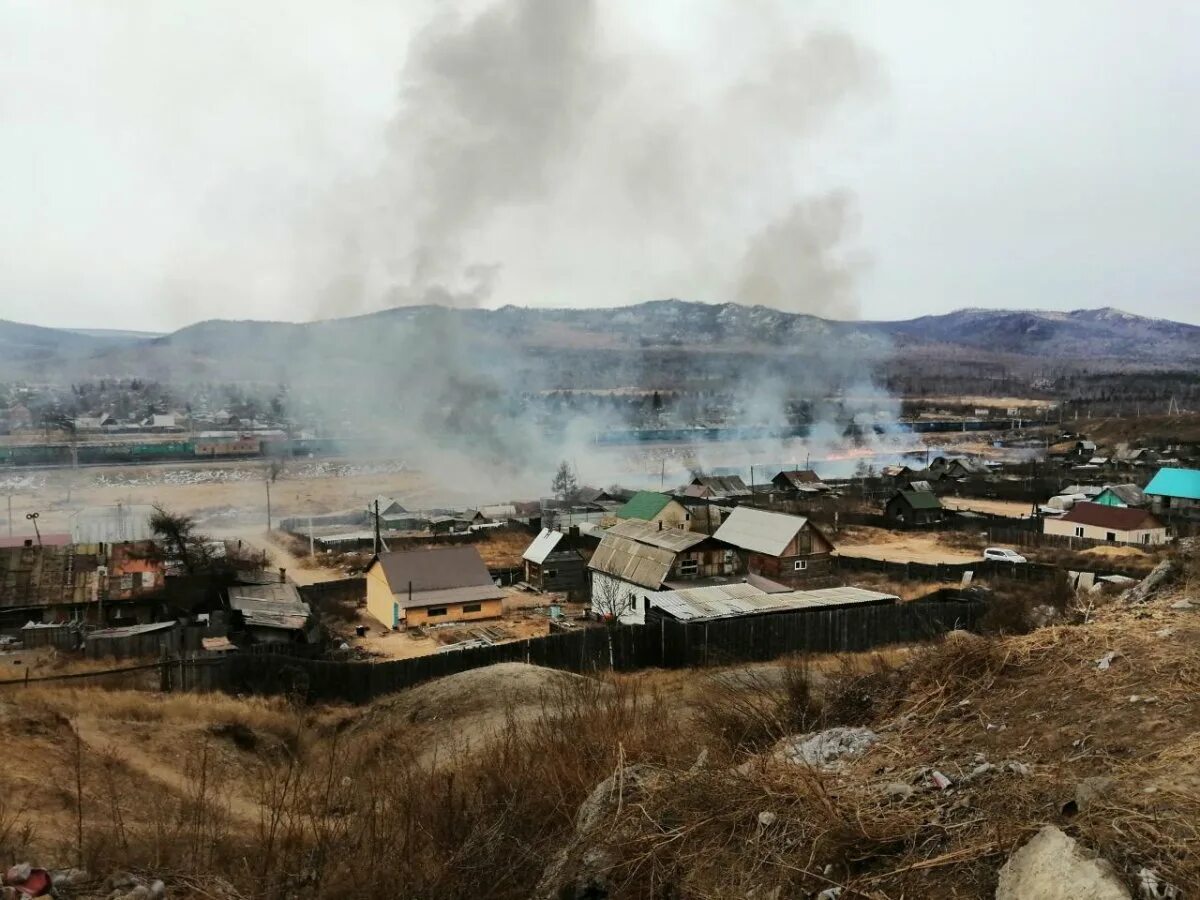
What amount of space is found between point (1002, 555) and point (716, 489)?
2824 cm

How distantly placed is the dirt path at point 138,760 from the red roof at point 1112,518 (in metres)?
41.7

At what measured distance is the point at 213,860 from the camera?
5.44 m

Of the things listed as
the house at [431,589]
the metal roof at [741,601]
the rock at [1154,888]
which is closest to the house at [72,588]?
the house at [431,589]

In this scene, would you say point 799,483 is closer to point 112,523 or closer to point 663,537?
point 663,537

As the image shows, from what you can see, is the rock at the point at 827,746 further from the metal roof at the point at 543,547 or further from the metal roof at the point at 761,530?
the metal roof at the point at 543,547

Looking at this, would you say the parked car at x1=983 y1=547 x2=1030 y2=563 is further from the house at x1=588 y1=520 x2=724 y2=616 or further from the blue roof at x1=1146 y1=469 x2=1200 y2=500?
the blue roof at x1=1146 y1=469 x2=1200 y2=500

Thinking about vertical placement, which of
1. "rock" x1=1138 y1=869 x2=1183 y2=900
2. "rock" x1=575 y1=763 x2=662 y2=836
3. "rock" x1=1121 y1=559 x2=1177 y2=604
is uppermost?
"rock" x1=1138 y1=869 x2=1183 y2=900

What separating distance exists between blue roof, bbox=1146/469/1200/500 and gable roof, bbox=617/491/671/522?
101 feet

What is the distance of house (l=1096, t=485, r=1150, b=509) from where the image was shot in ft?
156

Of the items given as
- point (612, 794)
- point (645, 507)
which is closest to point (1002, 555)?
point (645, 507)

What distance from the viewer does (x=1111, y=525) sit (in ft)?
129

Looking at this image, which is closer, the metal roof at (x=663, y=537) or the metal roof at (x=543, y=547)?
the metal roof at (x=663, y=537)

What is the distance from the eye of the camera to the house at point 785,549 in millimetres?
30312

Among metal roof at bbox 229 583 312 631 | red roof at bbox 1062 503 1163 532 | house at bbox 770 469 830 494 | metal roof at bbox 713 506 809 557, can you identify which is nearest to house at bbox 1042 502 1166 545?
red roof at bbox 1062 503 1163 532
